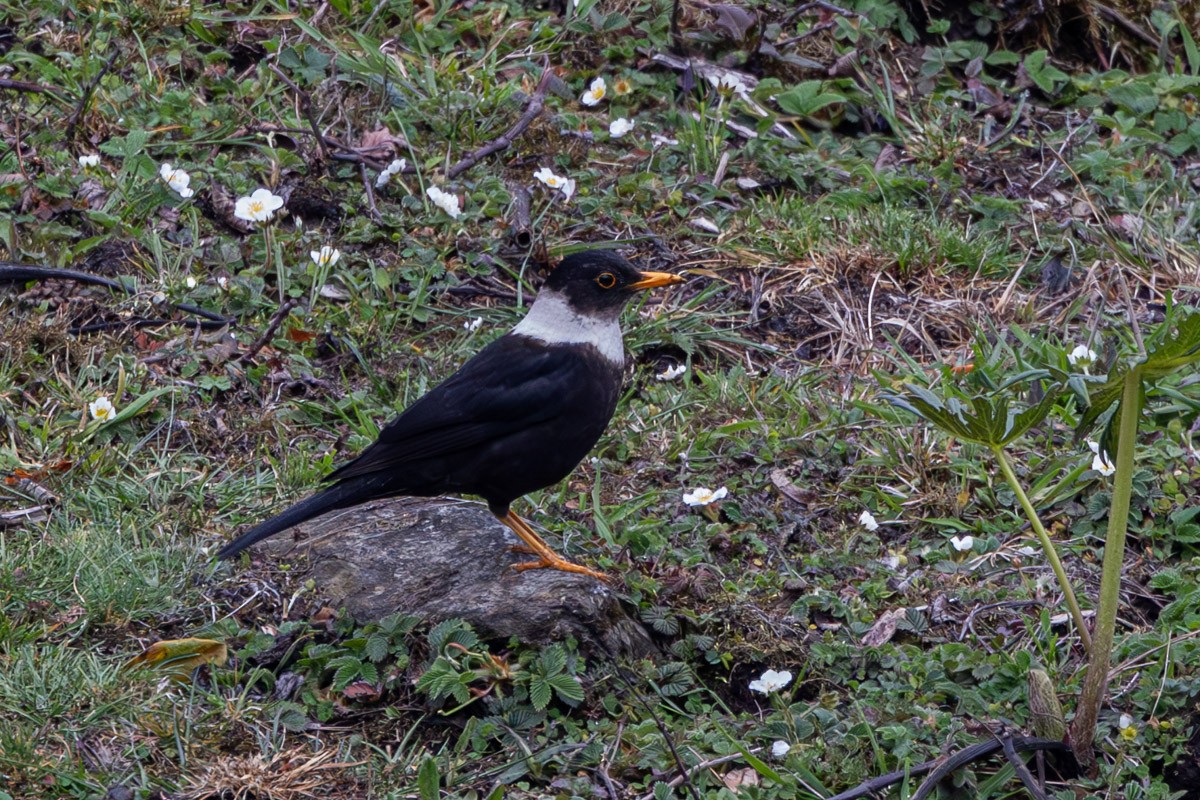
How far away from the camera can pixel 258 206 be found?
6.11m

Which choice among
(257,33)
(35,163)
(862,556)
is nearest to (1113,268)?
(862,556)

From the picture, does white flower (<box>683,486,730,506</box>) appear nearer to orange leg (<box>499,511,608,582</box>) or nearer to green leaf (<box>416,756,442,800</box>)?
orange leg (<box>499,511,608,582</box>)

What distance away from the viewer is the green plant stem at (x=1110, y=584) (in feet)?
10.6

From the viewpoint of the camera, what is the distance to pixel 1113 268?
243 inches

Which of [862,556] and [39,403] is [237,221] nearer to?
[39,403]

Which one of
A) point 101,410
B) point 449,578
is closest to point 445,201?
point 101,410

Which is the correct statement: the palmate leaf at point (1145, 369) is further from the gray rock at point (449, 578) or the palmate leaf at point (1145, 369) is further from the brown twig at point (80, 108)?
the brown twig at point (80, 108)

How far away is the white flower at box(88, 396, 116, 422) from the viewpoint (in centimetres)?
530

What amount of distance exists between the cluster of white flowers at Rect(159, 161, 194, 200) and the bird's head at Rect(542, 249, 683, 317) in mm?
2210

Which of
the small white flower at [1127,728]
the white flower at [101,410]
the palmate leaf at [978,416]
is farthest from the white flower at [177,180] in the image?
the small white flower at [1127,728]

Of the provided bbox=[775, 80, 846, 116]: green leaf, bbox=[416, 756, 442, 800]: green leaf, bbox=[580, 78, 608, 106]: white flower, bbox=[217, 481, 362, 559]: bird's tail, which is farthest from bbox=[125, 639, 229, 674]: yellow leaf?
bbox=[775, 80, 846, 116]: green leaf

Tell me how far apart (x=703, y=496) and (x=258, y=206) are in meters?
2.49

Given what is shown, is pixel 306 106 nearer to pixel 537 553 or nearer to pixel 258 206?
pixel 258 206

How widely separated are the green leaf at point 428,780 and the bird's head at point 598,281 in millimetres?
2006
